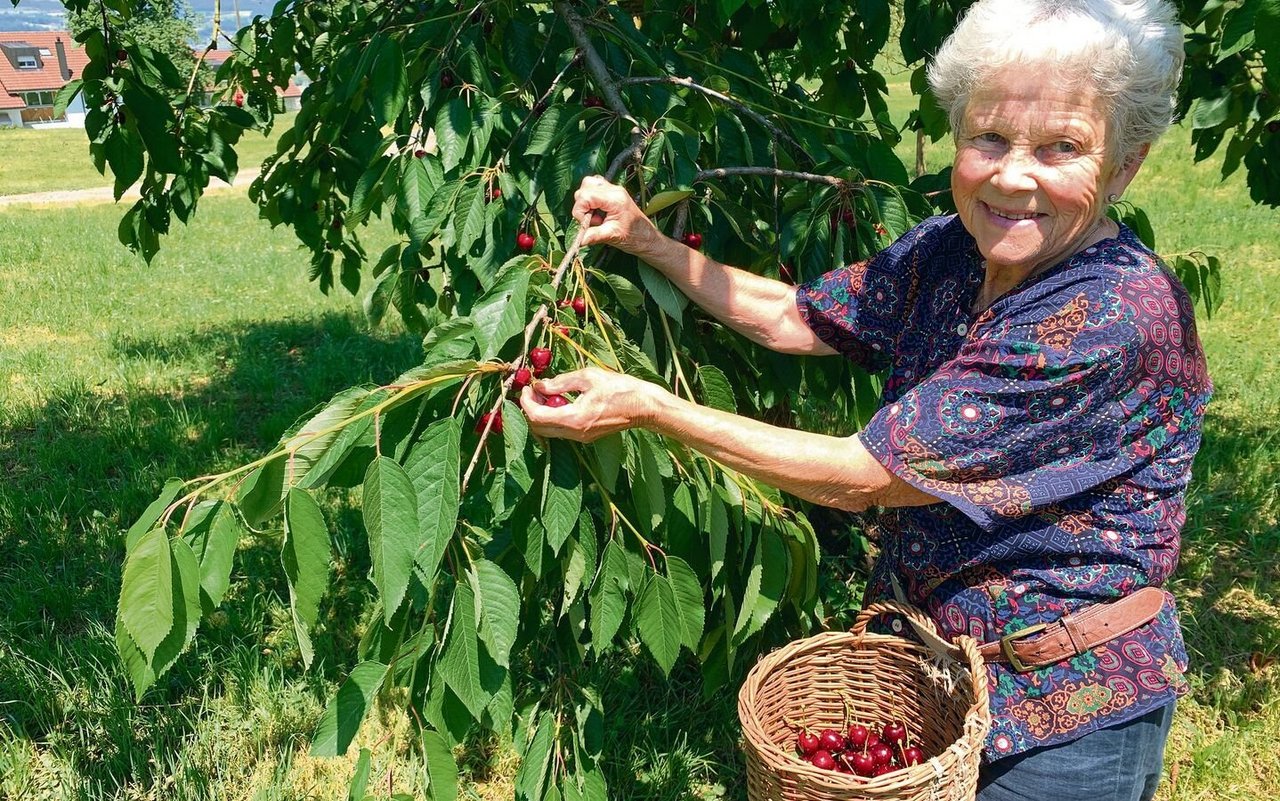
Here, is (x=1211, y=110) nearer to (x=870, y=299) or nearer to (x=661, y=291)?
(x=870, y=299)

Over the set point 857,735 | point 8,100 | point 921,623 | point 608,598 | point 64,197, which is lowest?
point 8,100

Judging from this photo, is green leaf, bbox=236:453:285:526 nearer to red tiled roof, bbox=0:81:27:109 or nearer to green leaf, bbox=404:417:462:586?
green leaf, bbox=404:417:462:586

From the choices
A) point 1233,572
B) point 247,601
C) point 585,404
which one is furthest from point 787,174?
point 1233,572

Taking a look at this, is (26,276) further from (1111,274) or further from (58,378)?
(1111,274)

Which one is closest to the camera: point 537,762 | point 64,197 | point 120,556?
point 537,762

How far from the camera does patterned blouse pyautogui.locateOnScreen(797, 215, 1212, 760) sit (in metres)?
1.37

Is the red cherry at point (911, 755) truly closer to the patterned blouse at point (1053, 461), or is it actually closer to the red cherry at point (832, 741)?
the red cherry at point (832, 741)

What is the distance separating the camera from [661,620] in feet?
5.13

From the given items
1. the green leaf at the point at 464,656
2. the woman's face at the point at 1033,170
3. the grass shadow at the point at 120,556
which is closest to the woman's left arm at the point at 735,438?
the green leaf at the point at 464,656

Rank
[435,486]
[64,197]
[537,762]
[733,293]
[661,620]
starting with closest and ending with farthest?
[435,486] → [661,620] → [537,762] → [733,293] → [64,197]

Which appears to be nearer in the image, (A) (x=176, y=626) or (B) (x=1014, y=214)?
(A) (x=176, y=626)

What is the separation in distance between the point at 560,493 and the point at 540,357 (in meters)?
0.19

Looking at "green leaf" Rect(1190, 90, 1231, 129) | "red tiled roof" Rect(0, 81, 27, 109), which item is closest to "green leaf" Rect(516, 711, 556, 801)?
"green leaf" Rect(1190, 90, 1231, 129)

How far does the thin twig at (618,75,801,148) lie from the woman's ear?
837 millimetres
